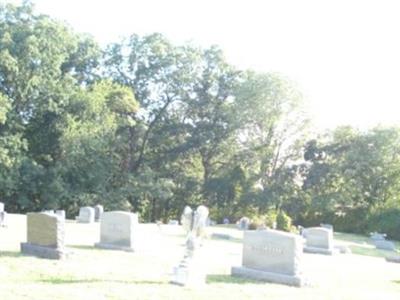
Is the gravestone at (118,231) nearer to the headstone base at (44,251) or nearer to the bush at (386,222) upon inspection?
the headstone base at (44,251)

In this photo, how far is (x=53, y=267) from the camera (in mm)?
10570

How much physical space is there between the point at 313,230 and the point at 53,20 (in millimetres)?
25027

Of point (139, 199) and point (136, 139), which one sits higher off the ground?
point (136, 139)

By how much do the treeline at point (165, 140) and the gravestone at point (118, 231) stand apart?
19.3 metres

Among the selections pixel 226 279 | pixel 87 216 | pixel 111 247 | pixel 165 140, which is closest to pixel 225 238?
pixel 87 216

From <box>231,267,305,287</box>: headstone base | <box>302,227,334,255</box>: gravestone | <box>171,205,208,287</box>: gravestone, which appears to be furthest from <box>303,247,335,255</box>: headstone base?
<box>171,205,208,287</box>: gravestone

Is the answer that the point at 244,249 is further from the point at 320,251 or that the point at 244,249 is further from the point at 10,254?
the point at 320,251

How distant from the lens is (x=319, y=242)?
18.8 m

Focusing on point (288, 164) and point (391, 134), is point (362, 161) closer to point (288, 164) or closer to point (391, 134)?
point (391, 134)

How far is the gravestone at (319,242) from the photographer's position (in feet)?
60.3

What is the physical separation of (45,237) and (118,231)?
2.52 metres

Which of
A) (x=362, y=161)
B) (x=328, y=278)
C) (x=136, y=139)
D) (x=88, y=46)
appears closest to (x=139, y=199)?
Answer: (x=136, y=139)

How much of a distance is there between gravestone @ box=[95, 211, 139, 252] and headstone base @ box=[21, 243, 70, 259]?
2354 mm

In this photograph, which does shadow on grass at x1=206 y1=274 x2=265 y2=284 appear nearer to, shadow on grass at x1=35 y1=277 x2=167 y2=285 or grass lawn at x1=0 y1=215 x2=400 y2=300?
grass lawn at x1=0 y1=215 x2=400 y2=300
